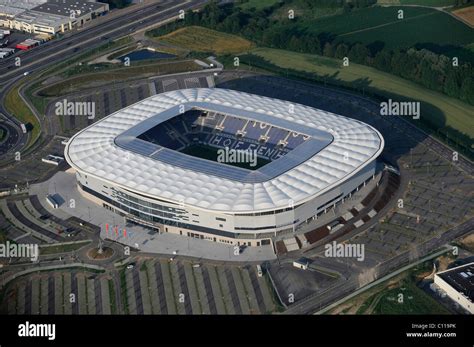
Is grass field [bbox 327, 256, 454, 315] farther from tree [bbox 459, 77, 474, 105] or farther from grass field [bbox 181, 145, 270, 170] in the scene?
tree [bbox 459, 77, 474, 105]

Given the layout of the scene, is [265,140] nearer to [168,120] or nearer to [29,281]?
[168,120]

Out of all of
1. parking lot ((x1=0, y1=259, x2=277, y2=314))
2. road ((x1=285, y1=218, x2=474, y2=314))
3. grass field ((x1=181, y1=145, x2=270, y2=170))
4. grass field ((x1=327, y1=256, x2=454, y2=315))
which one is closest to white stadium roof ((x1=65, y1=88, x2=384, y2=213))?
grass field ((x1=181, y1=145, x2=270, y2=170))

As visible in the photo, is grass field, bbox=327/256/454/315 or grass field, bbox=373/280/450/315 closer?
grass field, bbox=373/280/450/315

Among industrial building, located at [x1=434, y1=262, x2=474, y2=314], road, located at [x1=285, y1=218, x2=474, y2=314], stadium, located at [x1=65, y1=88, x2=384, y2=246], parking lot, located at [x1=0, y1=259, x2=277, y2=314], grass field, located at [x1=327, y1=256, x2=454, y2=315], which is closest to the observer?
grass field, located at [x1=327, y1=256, x2=454, y2=315]

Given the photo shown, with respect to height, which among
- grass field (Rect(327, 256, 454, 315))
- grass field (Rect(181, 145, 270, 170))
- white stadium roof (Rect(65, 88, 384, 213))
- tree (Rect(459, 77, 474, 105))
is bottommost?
grass field (Rect(327, 256, 454, 315))

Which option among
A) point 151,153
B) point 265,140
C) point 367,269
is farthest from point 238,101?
point 367,269

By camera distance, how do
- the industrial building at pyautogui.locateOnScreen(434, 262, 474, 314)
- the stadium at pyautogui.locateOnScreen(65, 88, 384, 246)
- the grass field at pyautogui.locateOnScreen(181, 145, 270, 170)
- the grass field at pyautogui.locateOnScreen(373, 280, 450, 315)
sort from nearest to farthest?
1. the grass field at pyautogui.locateOnScreen(373, 280, 450, 315)
2. the industrial building at pyautogui.locateOnScreen(434, 262, 474, 314)
3. the stadium at pyautogui.locateOnScreen(65, 88, 384, 246)
4. the grass field at pyautogui.locateOnScreen(181, 145, 270, 170)

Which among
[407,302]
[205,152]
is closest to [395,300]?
[407,302]
